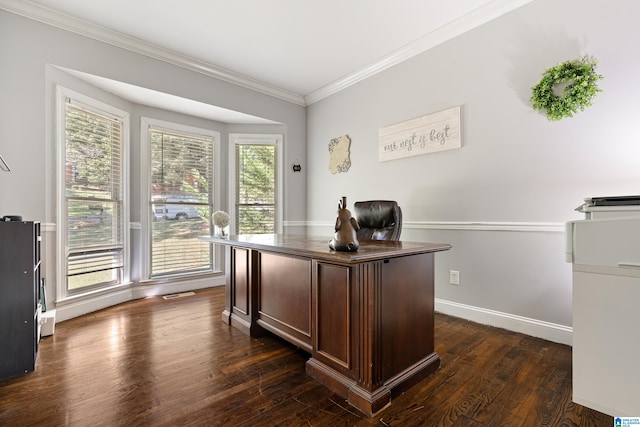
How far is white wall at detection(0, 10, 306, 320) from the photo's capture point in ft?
7.57

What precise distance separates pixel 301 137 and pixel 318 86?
0.77 m

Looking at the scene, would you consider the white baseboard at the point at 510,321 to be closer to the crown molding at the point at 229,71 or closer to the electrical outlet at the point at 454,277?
the electrical outlet at the point at 454,277

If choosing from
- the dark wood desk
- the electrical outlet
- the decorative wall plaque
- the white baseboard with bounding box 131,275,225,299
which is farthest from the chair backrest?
the white baseboard with bounding box 131,275,225,299

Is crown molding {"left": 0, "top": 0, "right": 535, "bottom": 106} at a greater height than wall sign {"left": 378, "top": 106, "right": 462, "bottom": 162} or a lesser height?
greater

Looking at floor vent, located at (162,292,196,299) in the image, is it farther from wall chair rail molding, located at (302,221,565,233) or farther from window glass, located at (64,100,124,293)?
wall chair rail molding, located at (302,221,565,233)

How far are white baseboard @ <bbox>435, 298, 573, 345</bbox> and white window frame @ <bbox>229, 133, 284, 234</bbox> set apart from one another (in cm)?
248

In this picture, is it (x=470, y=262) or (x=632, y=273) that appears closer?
(x=632, y=273)

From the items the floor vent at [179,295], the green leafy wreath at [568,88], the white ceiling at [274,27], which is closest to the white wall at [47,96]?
the white ceiling at [274,27]

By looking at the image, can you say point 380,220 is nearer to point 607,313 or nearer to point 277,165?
point 607,313

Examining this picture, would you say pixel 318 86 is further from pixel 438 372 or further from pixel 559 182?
pixel 438 372

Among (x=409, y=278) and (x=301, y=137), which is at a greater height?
(x=301, y=137)

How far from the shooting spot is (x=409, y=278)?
1.61 metres

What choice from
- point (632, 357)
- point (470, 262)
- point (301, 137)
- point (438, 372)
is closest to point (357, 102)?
point (301, 137)

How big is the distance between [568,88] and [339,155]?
2383 millimetres
